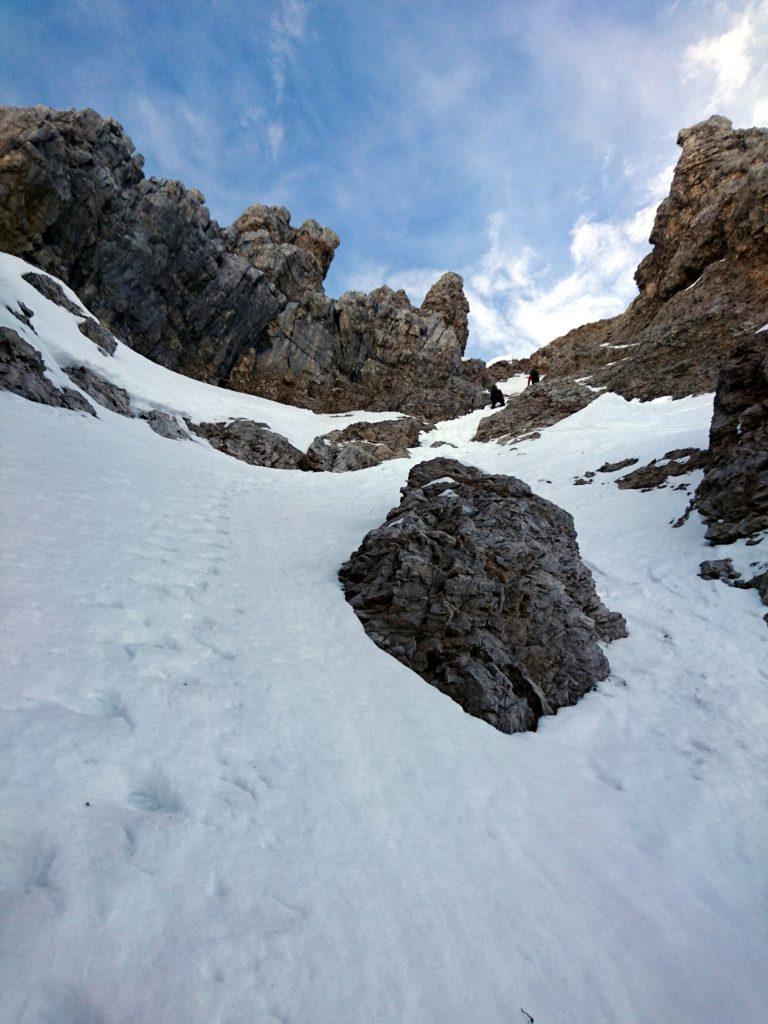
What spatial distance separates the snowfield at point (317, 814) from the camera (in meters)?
→ 2.75

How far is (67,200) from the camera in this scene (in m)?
41.2

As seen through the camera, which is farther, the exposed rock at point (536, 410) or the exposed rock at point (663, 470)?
the exposed rock at point (536, 410)

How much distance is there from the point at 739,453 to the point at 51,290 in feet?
136

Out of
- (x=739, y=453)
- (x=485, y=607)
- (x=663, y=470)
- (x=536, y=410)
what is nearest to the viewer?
(x=485, y=607)

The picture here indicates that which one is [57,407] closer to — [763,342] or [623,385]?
[763,342]

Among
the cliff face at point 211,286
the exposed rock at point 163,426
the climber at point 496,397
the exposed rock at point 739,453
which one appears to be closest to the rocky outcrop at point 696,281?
the climber at point 496,397

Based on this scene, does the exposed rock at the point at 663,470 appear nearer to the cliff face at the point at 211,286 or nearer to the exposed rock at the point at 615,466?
the exposed rock at the point at 615,466

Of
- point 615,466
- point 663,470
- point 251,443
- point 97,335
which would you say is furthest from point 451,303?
point 663,470

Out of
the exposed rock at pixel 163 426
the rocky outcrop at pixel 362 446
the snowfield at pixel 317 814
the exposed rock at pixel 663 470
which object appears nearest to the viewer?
the snowfield at pixel 317 814

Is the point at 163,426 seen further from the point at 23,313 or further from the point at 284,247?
the point at 284,247

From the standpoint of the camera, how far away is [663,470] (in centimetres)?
2014

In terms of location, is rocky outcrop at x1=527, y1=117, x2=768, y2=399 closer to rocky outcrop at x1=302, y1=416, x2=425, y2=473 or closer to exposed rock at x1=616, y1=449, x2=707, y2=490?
exposed rock at x1=616, y1=449, x2=707, y2=490

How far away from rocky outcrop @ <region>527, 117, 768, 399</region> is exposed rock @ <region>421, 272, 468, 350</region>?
622 inches

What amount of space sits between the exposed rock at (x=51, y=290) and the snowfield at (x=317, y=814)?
29.3 metres
